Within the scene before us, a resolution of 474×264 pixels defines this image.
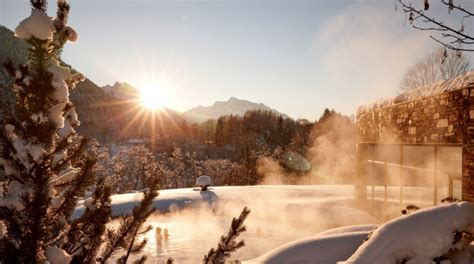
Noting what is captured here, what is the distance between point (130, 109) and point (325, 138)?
79831 millimetres

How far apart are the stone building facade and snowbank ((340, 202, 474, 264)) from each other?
1645 millimetres

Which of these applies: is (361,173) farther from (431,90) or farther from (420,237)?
(420,237)

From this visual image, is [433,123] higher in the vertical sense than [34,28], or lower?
lower

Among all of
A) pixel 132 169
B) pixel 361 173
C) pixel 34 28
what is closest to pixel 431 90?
pixel 361 173

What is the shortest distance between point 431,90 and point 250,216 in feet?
28.3

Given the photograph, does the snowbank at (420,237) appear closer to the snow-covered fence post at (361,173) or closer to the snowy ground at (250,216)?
the snowy ground at (250,216)

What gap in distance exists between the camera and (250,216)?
14.2 metres

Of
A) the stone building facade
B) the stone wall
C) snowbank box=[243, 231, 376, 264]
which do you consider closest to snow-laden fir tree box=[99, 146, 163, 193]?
the stone wall

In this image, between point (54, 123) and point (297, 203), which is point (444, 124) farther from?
point (297, 203)

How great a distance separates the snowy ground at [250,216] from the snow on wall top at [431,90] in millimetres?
3535

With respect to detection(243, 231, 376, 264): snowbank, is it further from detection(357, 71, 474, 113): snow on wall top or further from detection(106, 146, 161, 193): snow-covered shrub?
detection(106, 146, 161, 193): snow-covered shrub

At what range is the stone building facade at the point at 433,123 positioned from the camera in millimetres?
5863

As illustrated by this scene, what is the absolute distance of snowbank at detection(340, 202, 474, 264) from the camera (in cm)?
421

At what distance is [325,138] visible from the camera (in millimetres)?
39719
